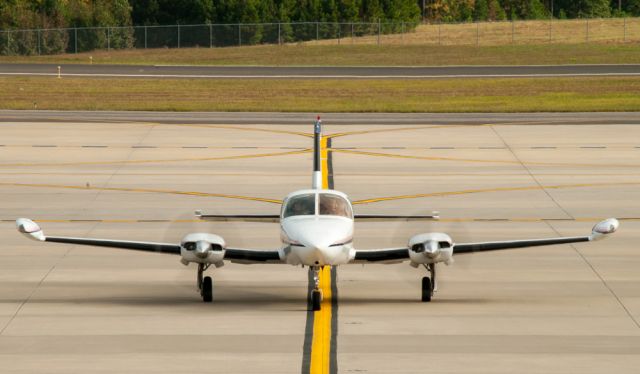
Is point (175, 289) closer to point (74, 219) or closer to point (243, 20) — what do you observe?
point (74, 219)

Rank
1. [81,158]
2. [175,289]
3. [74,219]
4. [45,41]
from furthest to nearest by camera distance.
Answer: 1. [45,41]
2. [81,158]
3. [74,219]
4. [175,289]

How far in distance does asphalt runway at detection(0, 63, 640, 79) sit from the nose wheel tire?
66.4 metres

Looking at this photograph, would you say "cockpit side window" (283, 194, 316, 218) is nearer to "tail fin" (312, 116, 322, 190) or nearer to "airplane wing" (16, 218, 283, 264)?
"airplane wing" (16, 218, 283, 264)

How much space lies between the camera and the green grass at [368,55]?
4107 inches

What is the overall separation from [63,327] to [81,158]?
25843mm

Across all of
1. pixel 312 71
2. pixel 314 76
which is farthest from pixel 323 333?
pixel 312 71

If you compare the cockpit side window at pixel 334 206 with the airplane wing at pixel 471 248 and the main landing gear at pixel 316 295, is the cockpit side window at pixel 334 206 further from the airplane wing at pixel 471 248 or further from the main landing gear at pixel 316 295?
the main landing gear at pixel 316 295

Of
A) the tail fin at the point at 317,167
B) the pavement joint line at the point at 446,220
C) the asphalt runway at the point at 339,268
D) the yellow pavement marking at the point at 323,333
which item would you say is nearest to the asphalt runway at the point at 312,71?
the asphalt runway at the point at 339,268

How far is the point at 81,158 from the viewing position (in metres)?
46.8

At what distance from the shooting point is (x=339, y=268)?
2677cm

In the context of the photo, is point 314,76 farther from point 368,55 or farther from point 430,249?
point 430,249

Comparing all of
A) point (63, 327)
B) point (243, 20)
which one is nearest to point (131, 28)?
point (243, 20)

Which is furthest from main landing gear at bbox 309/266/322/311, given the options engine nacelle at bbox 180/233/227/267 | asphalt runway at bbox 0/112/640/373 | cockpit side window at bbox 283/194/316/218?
engine nacelle at bbox 180/233/227/267

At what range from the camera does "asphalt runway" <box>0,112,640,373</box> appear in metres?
20.0
